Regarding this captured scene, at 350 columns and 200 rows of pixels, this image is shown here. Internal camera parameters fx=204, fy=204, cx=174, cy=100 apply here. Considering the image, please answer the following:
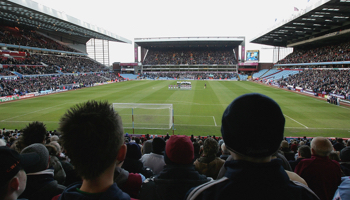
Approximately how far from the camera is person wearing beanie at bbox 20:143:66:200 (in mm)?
2760

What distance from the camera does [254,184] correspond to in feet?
4.37

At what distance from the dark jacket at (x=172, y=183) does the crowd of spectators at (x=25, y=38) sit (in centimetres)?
6179

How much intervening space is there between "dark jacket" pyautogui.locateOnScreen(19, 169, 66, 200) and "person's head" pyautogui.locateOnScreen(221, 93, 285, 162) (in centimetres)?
267

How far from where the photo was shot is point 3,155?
1.99 meters

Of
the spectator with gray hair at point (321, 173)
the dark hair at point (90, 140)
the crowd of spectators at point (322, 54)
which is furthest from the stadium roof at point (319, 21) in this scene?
the dark hair at point (90, 140)

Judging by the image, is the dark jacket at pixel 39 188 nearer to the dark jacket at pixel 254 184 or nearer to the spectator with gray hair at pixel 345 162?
the dark jacket at pixel 254 184

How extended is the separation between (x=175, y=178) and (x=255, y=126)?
70.4 inches

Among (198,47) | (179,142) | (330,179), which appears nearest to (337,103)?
(330,179)

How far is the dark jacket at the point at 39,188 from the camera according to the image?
276 cm

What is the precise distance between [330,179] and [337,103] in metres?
29.9

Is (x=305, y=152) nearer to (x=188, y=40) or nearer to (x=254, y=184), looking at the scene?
(x=254, y=184)

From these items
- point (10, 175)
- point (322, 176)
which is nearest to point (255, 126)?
point (10, 175)

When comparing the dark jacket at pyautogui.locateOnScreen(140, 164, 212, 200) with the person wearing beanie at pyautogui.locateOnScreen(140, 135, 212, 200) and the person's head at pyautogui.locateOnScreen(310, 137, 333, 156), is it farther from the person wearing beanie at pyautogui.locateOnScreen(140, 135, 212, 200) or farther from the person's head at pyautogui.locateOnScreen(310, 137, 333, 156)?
the person's head at pyautogui.locateOnScreen(310, 137, 333, 156)

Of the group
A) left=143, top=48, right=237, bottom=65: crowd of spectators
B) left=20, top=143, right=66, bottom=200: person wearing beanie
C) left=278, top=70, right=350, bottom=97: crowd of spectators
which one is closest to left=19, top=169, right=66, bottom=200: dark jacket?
left=20, top=143, right=66, bottom=200: person wearing beanie
